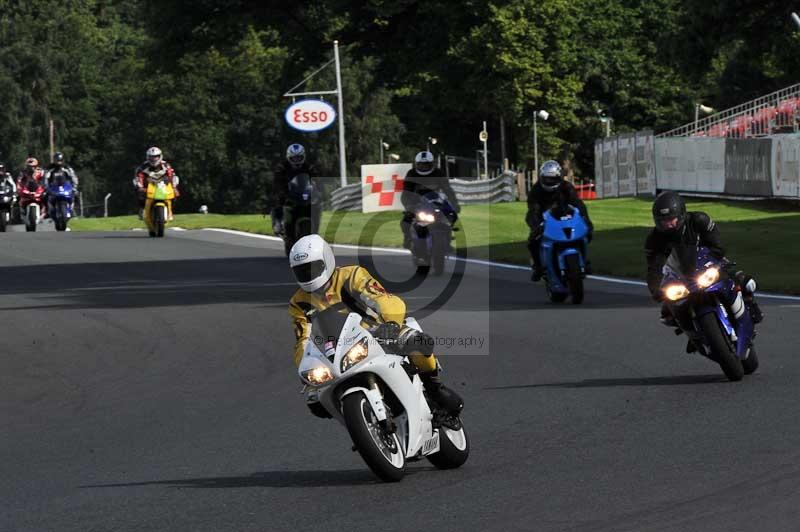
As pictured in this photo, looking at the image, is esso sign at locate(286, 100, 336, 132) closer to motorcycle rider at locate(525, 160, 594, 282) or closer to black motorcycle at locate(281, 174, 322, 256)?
black motorcycle at locate(281, 174, 322, 256)

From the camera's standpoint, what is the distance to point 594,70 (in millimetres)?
73562

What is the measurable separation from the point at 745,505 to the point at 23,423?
6080 mm

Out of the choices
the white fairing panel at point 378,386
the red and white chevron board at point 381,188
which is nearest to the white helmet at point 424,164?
the white fairing panel at point 378,386

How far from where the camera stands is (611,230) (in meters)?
31.1

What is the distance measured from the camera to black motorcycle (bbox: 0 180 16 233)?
3719cm

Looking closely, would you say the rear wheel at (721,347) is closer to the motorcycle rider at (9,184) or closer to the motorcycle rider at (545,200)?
the motorcycle rider at (545,200)

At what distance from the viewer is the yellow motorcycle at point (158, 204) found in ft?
100

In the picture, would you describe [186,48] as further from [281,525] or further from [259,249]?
[281,525]

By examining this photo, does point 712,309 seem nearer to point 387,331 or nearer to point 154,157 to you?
point 387,331

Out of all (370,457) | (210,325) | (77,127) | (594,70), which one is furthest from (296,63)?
(77,127)

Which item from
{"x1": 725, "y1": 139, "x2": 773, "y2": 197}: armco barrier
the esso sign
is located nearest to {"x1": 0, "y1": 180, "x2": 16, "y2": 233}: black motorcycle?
the esso sign

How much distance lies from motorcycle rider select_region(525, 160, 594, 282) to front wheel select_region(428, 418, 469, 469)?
364 inches

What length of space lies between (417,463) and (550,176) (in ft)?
30.7

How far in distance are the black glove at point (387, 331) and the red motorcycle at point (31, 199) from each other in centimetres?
3000
